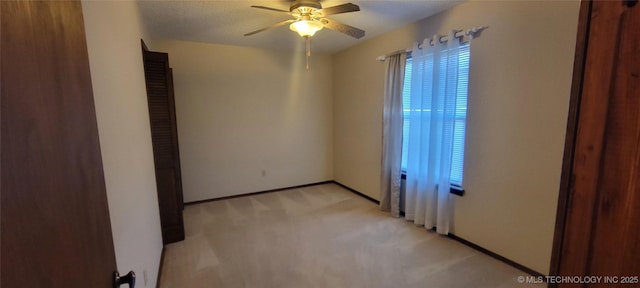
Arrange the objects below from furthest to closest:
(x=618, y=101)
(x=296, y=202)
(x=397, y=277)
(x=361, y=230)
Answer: (x=296, y=202) < (x=361, y=230) < (x=397, y=277) < (x=618, y=101)

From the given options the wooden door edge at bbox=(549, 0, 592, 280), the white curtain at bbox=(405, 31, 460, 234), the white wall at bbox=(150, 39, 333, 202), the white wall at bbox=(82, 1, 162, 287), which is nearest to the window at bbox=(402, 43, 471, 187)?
the white curtain at bbox=(405, 31, 460, 234)

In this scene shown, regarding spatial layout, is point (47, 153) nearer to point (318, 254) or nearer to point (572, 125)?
point (572, 125)

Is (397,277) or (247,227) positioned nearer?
(397,277)

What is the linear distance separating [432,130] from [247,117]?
277 cm

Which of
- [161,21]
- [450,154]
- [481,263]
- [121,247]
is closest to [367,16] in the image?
[450,154]

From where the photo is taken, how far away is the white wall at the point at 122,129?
3.57 feet

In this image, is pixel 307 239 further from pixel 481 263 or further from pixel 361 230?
pixel 481 263

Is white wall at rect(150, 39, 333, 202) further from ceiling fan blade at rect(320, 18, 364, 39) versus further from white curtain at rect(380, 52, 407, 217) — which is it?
ceiling fan blade at rect(320, 18, 364, 39)

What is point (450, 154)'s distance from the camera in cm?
267

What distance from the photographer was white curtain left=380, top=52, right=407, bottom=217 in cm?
324

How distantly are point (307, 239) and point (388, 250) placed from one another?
0.84 m

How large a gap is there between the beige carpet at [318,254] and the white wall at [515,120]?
317mm

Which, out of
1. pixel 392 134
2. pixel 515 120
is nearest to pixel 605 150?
pixel 515 120

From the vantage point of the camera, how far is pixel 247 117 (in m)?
4.20
